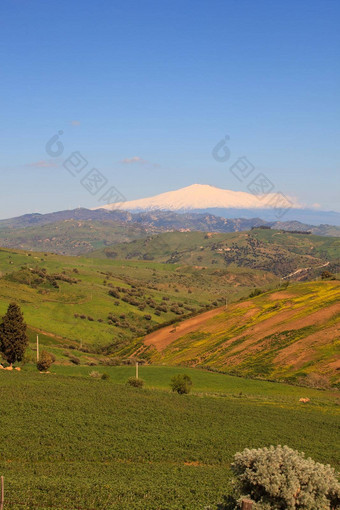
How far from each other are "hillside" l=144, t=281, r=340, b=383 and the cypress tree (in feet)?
111

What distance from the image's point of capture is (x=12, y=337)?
74.4 metres

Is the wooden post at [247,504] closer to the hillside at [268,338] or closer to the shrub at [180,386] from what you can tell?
the shrub at [180,386]

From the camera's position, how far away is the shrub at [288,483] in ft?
53.2

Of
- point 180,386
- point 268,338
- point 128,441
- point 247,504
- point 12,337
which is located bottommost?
point 180,386

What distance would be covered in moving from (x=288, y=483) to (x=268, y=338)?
79700 mm

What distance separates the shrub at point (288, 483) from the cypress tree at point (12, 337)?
63.8m

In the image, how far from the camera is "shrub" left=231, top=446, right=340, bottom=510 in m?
16.2

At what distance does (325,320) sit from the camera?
92.6m

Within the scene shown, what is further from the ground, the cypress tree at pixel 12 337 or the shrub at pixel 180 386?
the cypress tree at pixel 12 337

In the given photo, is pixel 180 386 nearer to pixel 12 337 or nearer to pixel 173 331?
pixel 12 337

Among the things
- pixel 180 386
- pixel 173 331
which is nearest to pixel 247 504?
pixel 180 386

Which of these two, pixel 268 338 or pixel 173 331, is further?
pixel 173 331

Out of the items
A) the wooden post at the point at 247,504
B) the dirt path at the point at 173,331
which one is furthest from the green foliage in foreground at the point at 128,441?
the dirt path at the point at 173,331

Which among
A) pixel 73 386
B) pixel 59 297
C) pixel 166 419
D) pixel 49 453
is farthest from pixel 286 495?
pixel 59 297
